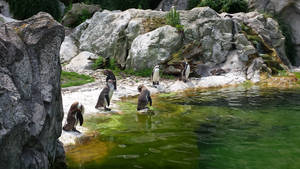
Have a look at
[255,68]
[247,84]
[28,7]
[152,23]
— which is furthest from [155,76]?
[28,7]

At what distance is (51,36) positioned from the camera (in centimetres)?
409

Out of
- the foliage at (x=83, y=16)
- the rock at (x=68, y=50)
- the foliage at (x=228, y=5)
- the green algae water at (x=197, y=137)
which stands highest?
the foliage at (x=228, y=5)

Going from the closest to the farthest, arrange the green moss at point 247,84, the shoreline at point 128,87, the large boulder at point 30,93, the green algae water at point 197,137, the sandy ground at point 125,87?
the large boulder at point 30,93
the green algae water at point 197,137
the shoreline at point 128,87
the sandy ground at point 125,87
the green moss at point 247,84

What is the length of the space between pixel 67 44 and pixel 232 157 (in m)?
16.4

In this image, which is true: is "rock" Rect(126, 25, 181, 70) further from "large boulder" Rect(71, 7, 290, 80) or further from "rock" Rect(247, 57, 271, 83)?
"rock" Rect(247, 57, 271, 83)

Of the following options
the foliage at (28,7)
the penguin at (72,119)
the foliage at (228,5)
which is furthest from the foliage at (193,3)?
the penguin at (72,119)

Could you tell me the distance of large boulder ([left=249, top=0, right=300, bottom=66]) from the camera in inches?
873

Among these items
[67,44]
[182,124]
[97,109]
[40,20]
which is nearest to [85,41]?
[67,44]

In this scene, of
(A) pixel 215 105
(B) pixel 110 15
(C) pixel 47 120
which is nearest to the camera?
(C) pixel 47 120

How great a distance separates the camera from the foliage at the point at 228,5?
22.0m

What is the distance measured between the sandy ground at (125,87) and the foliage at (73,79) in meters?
0.38

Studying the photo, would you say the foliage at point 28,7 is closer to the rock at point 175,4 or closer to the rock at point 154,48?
the rock at point 175,4

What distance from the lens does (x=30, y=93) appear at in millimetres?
3609

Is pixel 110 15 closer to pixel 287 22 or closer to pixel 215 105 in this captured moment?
pixel 215 105
